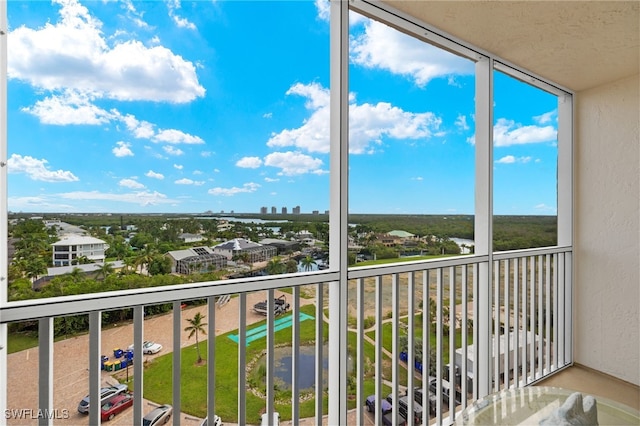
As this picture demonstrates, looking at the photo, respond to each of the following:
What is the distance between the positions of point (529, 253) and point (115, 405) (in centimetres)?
278

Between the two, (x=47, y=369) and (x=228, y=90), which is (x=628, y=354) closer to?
(x=228, y=90)

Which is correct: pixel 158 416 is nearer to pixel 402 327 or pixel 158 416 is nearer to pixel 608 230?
pixel 402 327

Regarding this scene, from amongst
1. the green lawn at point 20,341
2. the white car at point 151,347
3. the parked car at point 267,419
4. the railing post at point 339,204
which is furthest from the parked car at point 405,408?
the green lawn at point 20,341

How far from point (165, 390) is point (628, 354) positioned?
10.9 feet

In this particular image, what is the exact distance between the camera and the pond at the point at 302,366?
1.54m

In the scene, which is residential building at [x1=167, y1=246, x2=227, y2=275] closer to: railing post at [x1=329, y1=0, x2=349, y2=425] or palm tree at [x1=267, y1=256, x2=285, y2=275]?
palm tree at [x1=267, y1=256, x2=285, y2=275]

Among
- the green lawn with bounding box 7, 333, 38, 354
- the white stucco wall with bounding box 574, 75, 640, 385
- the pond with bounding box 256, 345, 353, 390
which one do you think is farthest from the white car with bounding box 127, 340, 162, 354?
the white stucco wall with bounding box 574, 75, 640, 385

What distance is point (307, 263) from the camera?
1578 mm

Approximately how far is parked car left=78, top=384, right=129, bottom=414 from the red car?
0.05 ft

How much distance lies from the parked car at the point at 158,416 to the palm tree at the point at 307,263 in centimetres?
82

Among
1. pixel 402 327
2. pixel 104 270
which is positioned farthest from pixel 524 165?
pixel 104 270

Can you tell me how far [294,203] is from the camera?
5.13ft

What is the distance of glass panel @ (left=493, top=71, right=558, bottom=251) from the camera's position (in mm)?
2371

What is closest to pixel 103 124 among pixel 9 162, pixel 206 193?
pixel 9 162
